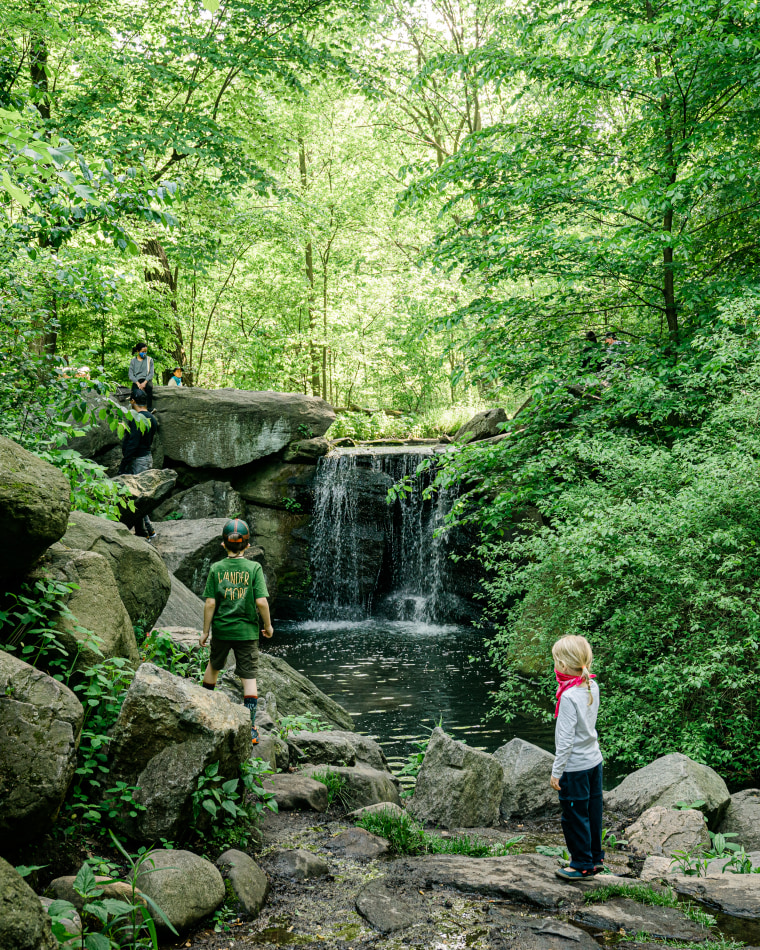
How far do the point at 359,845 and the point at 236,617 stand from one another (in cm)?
183

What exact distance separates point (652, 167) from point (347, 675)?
8964mm

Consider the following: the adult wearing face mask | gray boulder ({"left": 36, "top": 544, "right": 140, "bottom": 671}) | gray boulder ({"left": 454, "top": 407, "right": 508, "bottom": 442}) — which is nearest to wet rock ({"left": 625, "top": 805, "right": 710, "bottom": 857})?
gray boulder ({"left": 36, "top": 544, "right": 140, "bottom": 671})

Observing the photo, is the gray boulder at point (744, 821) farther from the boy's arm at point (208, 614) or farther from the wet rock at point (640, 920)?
the boy's arm at point (208, 614)

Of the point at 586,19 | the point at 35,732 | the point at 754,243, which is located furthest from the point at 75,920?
the point at 754,243

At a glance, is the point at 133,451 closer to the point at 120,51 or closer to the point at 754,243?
the point at 120,51

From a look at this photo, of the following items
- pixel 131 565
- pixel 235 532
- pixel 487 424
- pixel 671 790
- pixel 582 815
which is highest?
pixel 487 424

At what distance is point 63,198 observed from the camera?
249 inches

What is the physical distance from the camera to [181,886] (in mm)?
3197

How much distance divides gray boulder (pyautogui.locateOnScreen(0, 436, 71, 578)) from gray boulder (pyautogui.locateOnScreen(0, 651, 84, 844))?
2.29 feet

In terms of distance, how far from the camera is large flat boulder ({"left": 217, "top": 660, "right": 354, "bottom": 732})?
7.20m

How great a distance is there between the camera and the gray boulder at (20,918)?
2215 millimetres

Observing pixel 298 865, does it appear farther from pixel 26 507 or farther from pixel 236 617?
pixel 26 507

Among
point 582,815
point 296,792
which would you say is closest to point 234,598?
point 296,792

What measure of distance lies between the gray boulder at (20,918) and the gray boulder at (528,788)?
4.08 m
